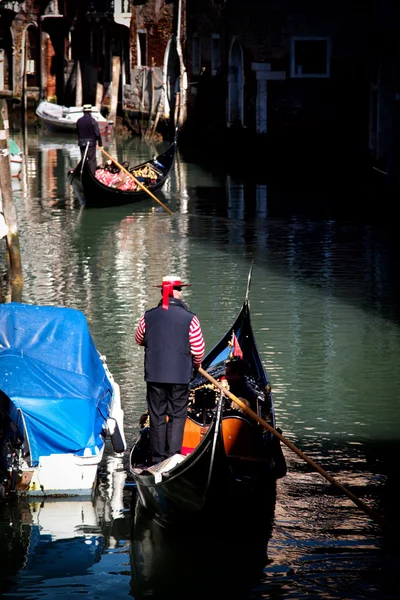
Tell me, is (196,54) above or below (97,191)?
above

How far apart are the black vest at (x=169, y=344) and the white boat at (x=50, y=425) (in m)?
0.44

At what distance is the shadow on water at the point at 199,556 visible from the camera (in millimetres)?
4535

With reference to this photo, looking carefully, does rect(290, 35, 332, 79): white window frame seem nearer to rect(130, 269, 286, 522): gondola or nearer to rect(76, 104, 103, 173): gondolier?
rect(76, 104, 103, 173): gondolier

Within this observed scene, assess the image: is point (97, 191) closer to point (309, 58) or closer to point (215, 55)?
point (309, 58)

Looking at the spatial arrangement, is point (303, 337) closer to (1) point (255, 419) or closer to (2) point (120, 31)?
(1) point (255, 419)

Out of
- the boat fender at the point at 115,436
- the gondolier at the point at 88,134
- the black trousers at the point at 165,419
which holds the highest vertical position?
the gondolier at the point at 88,134

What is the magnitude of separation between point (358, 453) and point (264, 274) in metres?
4.43

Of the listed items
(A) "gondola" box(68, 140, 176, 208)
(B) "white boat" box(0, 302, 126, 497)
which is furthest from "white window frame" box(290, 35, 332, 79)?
(B) "white boat" box(0, 302, 126, 497)

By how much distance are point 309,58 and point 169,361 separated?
46.5 feet

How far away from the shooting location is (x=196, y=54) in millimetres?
23016

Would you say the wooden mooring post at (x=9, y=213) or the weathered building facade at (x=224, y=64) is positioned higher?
the weathered building facade at (x=224, y=64)

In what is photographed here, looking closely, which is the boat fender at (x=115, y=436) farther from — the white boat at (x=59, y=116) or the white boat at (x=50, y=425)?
the white boat at (x=59, y=116)

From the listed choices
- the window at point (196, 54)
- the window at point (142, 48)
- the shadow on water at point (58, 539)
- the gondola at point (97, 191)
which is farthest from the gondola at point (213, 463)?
the window at point (142, 48)

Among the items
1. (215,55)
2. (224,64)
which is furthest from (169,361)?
(215,55)
